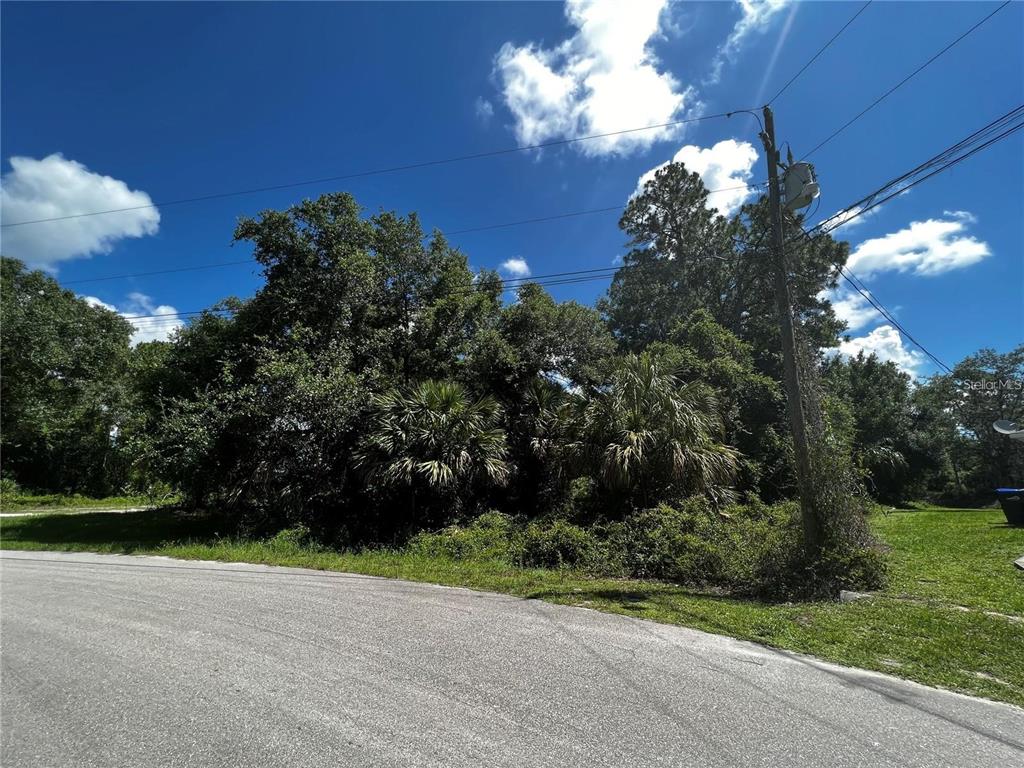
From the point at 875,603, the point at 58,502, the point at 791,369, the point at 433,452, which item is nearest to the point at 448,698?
the point at 875,603

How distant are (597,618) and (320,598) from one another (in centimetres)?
368

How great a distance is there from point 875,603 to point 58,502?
3744 centimetres

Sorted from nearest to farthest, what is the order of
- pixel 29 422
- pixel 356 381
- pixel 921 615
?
1. pixel 921 615
2. pixel 356 381
3. pixel 29 422

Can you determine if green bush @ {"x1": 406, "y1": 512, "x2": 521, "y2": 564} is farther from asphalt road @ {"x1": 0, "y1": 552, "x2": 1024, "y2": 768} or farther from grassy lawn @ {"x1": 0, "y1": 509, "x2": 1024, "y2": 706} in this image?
asphalt road @ {"x1": 0, "y1": 552, "x2": 1024, "y2": 768}

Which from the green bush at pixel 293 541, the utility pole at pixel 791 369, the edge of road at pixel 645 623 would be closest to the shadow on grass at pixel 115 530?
the edge of road at pixel 645 623

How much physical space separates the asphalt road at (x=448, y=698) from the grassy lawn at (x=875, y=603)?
1.57 ft

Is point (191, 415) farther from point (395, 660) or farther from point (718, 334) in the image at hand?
point (718, 334)

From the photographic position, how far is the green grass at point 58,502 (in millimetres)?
26375

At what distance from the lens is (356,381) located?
14352 mm

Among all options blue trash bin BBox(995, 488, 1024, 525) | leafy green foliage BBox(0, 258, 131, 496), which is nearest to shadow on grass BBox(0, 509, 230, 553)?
leafy green foliage BBox(0, 258, 131, 496)

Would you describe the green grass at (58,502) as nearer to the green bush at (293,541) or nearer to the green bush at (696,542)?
the green bush at (293,541)

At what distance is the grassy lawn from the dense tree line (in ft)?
6.29

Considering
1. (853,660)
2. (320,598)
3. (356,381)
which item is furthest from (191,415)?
(853,660)

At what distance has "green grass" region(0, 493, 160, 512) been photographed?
26375 millimetres
